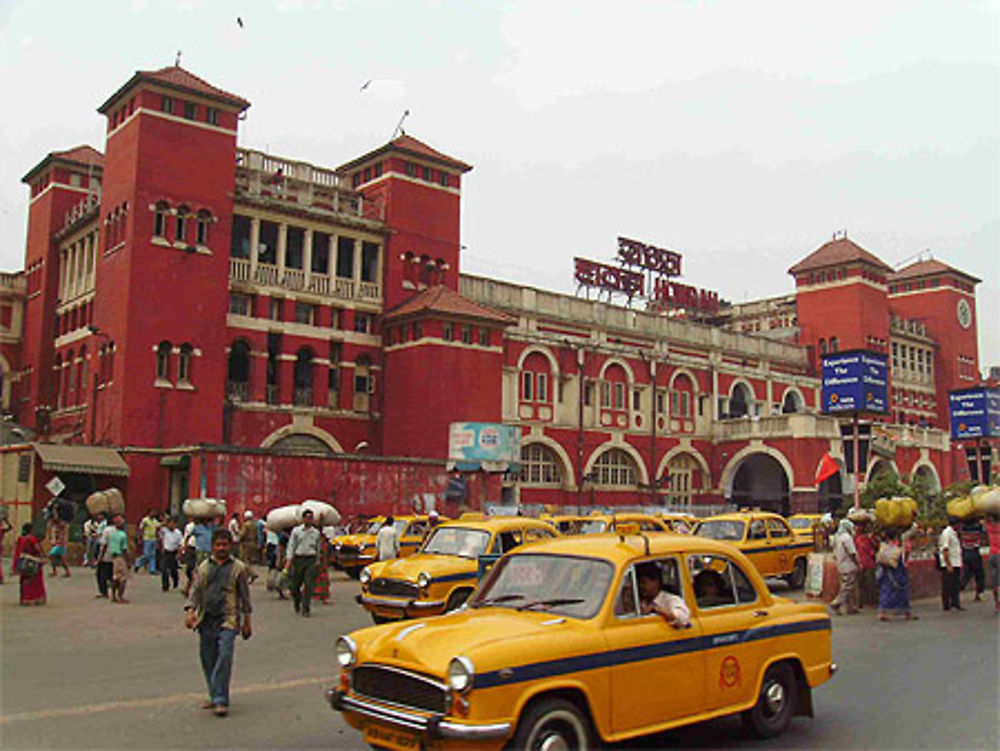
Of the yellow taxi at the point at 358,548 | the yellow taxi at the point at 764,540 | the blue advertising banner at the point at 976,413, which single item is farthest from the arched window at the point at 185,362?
the blue advertising banner at the point at 976,413

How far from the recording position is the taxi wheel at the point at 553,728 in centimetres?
604

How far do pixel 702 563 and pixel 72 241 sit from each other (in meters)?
40.1

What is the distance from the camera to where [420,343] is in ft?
128

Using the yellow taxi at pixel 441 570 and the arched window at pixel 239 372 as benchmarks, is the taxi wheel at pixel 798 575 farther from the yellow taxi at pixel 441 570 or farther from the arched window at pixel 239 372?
the arched window at pixel 239 372

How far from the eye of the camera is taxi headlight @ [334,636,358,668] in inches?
267

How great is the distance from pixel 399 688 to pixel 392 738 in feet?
1.03

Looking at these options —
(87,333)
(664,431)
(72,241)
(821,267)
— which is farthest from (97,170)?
(821,267)

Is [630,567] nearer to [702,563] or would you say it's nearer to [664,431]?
[702,563]

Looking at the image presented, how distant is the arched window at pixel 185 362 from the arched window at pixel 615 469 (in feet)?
66.1

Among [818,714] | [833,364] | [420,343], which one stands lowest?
[818,714]

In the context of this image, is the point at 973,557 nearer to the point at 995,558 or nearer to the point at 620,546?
the point at 995,558

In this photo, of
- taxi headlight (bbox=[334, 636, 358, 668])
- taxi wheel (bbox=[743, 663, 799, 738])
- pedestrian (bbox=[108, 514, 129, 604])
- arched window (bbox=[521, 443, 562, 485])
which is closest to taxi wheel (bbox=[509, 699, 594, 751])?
taxi headlight (bbox=[334, 636, 358, 668])

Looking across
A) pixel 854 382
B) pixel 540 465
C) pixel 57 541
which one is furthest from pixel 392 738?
pixel 540 465

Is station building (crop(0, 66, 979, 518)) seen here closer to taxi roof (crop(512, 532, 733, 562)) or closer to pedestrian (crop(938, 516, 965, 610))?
pedestrian (crop(938, 516, 965, 610))
